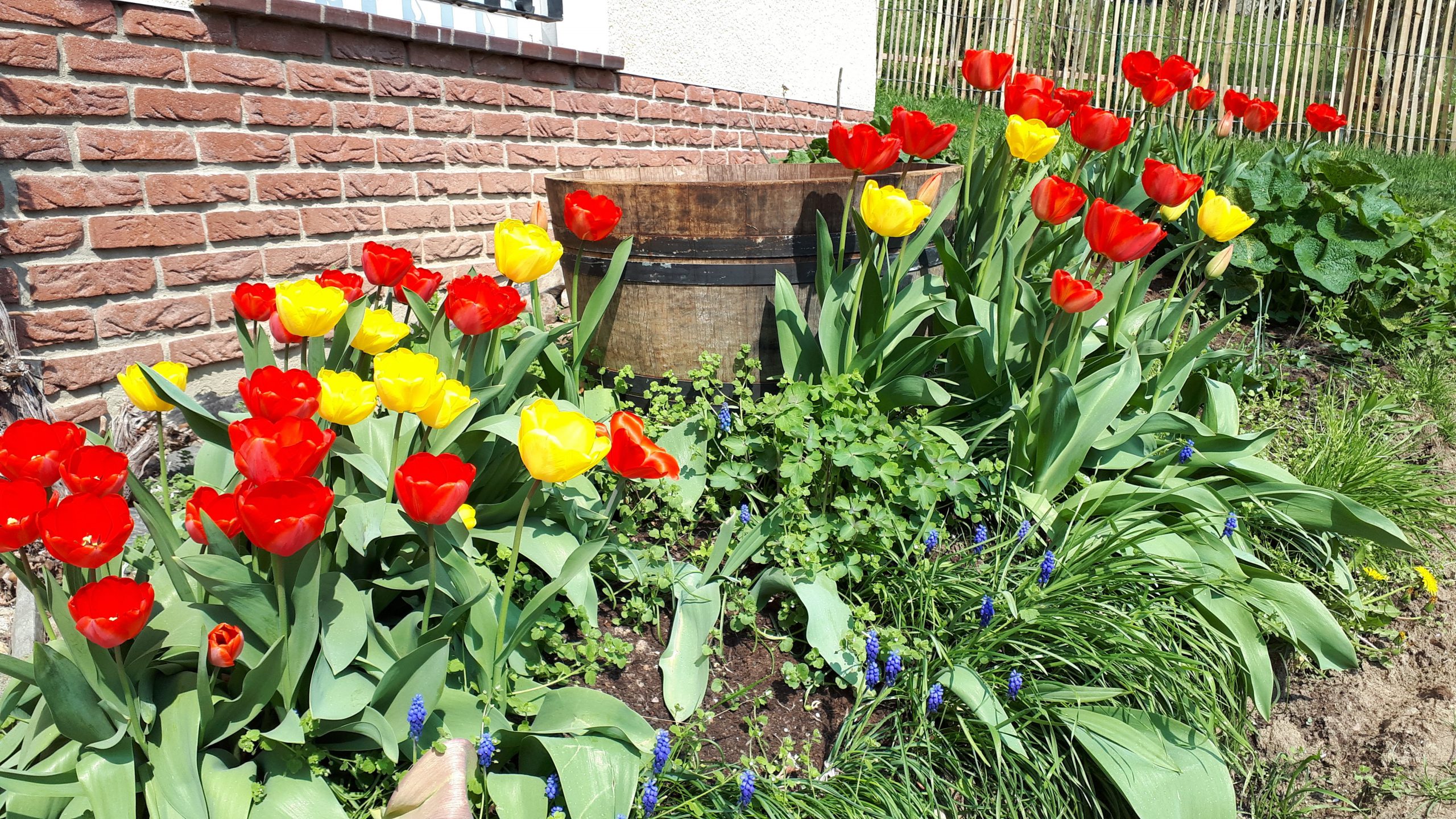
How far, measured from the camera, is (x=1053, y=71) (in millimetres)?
9508

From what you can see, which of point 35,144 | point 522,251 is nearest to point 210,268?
point 35,144

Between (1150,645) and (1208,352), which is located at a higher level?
(1208,352)

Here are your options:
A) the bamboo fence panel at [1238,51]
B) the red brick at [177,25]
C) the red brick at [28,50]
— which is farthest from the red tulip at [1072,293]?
the bamboo fence panel at [1238,51]

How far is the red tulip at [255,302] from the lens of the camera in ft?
5.50

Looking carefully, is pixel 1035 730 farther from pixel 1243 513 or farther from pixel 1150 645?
pixel 1243 513

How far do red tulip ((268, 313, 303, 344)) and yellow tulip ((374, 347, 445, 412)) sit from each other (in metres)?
0.41

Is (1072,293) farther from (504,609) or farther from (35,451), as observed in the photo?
(35,451)

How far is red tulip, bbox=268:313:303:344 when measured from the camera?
1.72 m

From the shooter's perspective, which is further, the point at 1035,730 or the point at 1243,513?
the point at 1243,513

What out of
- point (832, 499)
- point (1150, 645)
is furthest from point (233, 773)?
point (1150, 645)

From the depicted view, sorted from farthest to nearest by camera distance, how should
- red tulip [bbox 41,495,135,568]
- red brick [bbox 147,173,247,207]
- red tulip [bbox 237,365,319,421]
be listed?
red brick [bbox 147,173,247,207] → red tulip [bbox 237,365,319,421] → red tulip [bbox 41,495,135,568]

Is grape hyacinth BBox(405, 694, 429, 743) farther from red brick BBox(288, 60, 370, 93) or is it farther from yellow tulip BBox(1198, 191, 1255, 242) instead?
red brick BBox(288, 60, 370, 93)

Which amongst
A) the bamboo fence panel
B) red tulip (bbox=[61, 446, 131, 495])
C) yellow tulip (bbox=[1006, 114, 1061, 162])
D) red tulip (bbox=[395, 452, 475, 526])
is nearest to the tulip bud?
yellow tulip (bbox=[1006, 114, 1061, 162])

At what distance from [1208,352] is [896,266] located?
1083 mm
